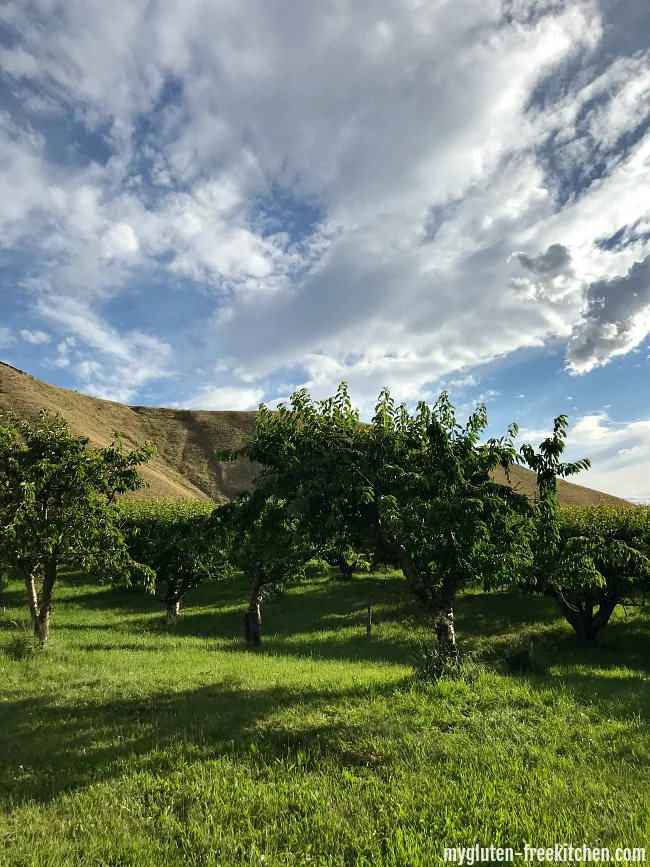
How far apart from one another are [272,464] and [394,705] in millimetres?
7023

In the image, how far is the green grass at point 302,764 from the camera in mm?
5613

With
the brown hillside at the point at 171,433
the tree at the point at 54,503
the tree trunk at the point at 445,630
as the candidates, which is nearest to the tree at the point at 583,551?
the tree trunk at the point at 445,630

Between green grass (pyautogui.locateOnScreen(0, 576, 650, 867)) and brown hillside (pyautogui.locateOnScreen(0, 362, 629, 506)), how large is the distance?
272 feet

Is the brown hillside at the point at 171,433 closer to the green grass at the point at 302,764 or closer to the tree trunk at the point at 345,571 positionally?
the tree trunk at the point at 345,571

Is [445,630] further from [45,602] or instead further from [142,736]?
[45,602]

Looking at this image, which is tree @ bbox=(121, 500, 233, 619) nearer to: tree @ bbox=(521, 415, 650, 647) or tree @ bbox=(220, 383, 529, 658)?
tree @ bbox=(220, 383, 529, 658)

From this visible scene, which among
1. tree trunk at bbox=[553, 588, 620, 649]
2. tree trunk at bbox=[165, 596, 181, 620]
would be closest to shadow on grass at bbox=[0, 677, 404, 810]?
tree trunk at bbox=[553, 588, 620, 649]

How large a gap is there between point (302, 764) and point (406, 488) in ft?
23.2

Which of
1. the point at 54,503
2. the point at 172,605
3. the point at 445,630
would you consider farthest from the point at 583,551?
the point at 172,605

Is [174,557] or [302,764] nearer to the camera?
[302,764]

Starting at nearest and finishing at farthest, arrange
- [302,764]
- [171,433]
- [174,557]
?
[302,764]
[174,557]
[171,433]

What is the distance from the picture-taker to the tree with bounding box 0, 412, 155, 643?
1791 centimetres

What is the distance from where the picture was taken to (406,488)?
13.0 m

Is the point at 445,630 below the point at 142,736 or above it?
above
